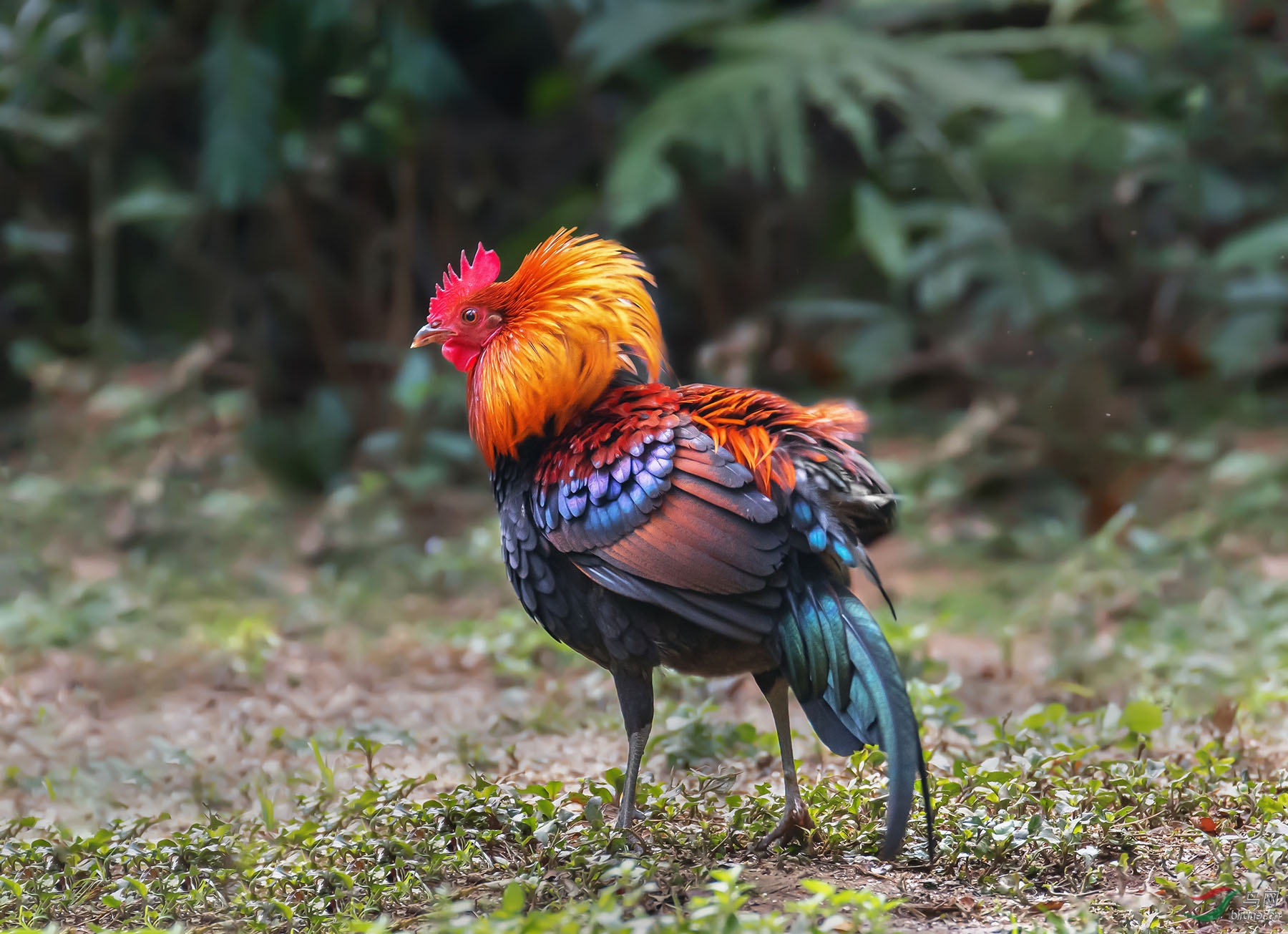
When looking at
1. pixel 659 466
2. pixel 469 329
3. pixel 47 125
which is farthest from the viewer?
pixel 47 125

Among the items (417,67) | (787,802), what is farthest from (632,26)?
(787,802)

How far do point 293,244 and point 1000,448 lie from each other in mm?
4243

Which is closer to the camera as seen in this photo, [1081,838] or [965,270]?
[1081,838]

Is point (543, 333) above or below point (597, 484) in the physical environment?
above

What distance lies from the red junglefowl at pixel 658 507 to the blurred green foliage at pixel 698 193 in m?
3.20

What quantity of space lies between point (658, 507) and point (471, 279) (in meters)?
0.84

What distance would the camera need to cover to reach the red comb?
3.18 metres

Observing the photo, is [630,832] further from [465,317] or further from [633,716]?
[465,317]

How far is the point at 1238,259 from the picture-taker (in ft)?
20.4

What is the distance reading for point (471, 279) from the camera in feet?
10.5

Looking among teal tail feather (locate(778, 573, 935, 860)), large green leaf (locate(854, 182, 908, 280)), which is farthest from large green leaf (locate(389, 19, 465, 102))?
teal tail feather (locate(778, 573, 935, 860))

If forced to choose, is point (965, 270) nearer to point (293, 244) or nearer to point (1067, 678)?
point (1067, 678)

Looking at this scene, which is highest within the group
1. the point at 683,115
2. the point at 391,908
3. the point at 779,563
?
the point at 683,115

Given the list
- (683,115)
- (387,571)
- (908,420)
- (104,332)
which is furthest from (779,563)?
(104,332)
